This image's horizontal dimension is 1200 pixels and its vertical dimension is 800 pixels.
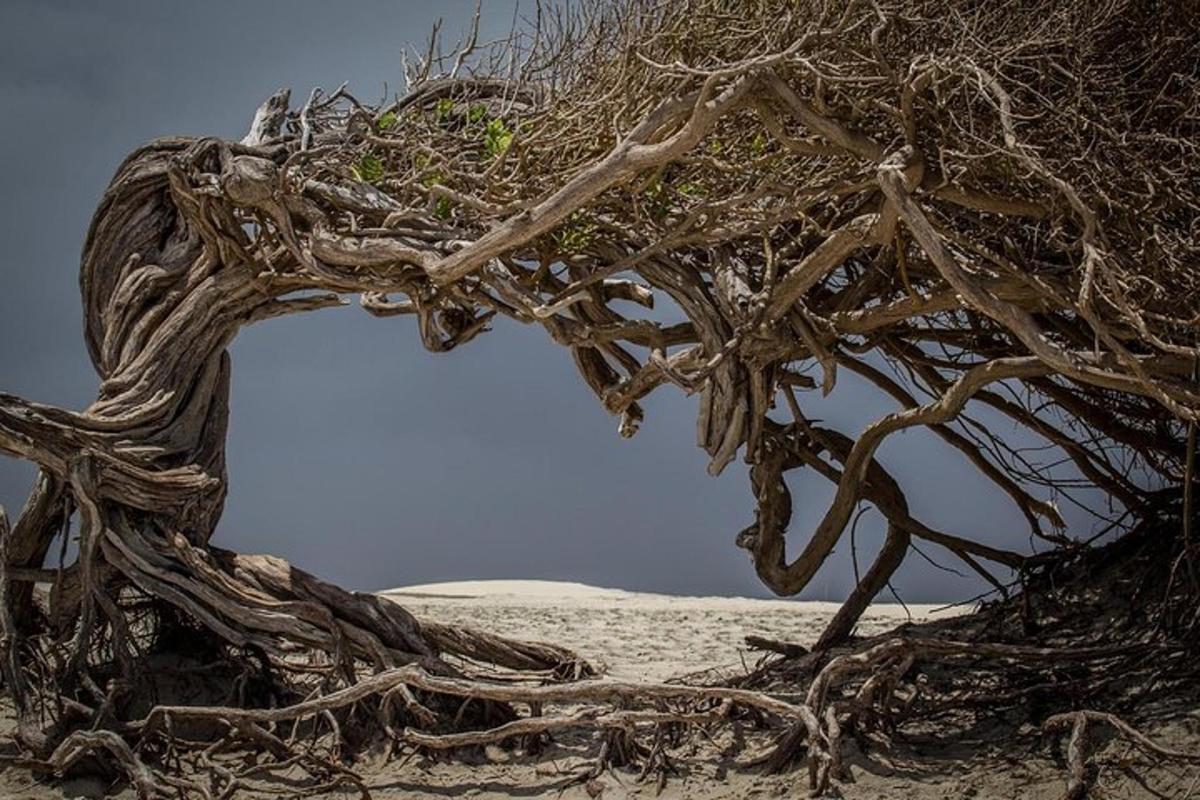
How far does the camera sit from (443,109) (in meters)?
7.71

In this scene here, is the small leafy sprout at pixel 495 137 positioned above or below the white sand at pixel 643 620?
above

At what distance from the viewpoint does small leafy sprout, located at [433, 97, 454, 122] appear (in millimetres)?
7681

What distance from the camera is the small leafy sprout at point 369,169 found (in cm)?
756

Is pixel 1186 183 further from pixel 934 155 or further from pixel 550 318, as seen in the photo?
pixel 550 318

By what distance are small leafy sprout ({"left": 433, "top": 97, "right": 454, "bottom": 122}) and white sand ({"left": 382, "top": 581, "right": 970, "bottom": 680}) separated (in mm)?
3017

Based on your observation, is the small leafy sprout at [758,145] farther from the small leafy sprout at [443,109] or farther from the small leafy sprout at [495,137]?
the small leafy sprout at [443,109]

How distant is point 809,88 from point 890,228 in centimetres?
67

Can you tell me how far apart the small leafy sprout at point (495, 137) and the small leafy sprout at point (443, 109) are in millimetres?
435

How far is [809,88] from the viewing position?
6172 millimetres

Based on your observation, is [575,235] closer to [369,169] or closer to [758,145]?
[758,145]

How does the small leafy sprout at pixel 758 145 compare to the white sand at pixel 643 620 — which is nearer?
the small leafy sprout at pixel 758 145

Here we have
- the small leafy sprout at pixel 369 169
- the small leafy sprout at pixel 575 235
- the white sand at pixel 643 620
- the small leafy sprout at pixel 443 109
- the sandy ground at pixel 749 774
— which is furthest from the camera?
the white sand at pixel 643 620

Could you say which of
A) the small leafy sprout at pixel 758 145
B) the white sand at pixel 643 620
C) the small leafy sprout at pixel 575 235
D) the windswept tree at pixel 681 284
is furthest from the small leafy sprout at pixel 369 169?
the white sand at pixel 643 620

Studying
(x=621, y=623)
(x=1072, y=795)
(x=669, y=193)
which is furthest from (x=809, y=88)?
(x=621, y=623)
